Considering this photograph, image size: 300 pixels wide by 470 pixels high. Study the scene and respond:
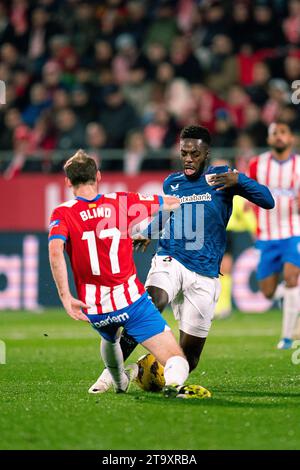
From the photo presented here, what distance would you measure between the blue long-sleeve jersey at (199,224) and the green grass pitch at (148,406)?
1022mm

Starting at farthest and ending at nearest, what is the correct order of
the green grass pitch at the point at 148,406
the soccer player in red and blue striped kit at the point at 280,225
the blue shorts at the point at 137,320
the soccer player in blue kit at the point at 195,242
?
1. the soccer player in red and blue striped kit at the point at 280,225
2. the soccer player in blue kit at the point at 195,242
3. the blue shorts at the point at 137,320
4. the green grass pitch at the point at 148,406

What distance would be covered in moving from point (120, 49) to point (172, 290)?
1101 cm

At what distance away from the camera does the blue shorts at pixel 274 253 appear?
1208cm

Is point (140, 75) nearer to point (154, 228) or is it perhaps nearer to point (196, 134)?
point (196, 134)

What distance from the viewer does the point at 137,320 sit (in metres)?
7.16

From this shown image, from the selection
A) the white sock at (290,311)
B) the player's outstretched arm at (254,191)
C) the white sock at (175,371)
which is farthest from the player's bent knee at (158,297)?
the white sock at (290,311)

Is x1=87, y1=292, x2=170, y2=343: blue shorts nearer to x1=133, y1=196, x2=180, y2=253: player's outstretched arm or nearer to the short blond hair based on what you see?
x1=133, y1=196, x2=180, y2=253: player's outstretched arm

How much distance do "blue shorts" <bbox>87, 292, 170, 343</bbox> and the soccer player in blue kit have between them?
84 cm

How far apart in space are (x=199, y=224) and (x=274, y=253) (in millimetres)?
4181

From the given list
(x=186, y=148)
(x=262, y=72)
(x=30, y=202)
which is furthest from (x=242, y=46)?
(x=186, y=148)

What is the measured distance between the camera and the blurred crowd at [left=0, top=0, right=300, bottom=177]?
54.9ft

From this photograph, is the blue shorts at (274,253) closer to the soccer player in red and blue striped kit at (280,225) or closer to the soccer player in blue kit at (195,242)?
the soccer player in red and blue striped kit at (280,225)

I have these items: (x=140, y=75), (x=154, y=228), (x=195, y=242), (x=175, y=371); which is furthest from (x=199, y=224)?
(x=140, y=75)

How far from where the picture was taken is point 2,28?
19.7 m
